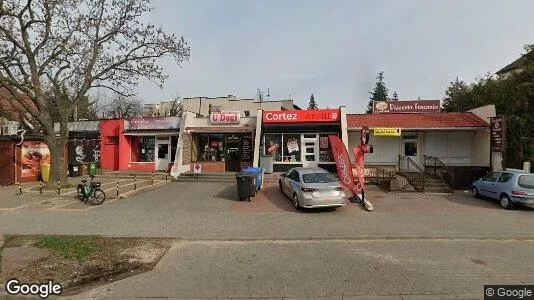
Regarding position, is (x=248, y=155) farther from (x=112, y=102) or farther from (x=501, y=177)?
(x=112, y=102)

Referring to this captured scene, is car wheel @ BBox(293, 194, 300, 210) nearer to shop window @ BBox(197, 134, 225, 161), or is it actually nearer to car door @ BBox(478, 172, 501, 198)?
car door @ BBox(478, 172, 501, 198)

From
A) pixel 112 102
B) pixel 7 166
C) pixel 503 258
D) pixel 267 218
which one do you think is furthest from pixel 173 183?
pixel 112 102

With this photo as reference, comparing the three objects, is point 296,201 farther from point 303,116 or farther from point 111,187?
point 111,187

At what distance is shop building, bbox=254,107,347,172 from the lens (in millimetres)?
22078

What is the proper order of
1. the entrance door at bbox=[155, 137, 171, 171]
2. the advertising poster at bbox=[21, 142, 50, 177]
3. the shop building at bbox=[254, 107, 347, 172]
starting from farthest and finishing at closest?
the entrance door at bbox=[155, 137, 171, 171]
the shop building at bbox=[254, 107, 347, 172]
the advertising poster at bbox=[21, 142, 50, 177]

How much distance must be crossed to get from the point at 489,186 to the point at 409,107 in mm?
15384

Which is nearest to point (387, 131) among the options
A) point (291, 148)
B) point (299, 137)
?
point (299, 137)

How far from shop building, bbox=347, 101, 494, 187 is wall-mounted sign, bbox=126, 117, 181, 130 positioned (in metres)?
11.8

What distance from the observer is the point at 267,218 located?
38.1 ft

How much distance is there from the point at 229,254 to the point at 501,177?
42.4ft

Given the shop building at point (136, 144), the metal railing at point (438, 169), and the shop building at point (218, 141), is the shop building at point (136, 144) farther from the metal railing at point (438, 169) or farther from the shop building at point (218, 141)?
the metal railing at point (438, 169)

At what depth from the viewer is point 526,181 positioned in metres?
13.9

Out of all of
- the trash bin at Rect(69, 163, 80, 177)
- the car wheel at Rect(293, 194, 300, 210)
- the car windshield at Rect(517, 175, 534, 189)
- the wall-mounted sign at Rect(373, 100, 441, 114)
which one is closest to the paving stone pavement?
the car wheel at Rect(293, 194, 300, 210)

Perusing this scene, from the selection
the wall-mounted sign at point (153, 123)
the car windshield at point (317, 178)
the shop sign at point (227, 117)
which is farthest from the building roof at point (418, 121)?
the wall-mounted sign at point (153, 123)
